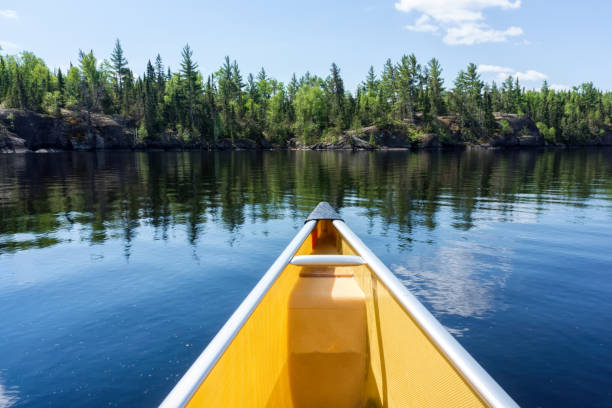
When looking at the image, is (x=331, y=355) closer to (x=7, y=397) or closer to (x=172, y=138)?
(x=7, y=397)

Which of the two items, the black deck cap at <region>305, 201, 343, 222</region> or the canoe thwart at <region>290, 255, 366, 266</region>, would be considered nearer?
the canoe thwart at <region>290, 255, 366, 266</region>

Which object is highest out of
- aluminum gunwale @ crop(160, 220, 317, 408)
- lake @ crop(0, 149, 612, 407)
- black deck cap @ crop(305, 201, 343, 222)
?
black deck cap @ crop(305, 201, 343, 222)

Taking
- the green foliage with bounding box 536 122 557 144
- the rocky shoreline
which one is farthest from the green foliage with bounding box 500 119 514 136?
the green foliage with bounding box 536 122 557 144

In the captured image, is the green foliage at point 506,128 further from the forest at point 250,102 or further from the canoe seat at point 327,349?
the canoe seat at point 327,349

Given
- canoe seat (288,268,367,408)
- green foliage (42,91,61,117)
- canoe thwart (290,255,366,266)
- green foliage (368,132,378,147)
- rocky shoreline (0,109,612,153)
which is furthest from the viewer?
green foliage (368,132,378,147)

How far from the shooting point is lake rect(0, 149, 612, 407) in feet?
16.8

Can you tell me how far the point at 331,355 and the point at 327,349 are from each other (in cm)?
7

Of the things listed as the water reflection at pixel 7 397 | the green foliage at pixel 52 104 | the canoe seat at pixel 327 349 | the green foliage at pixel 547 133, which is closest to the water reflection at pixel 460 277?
the canoe seat at pixel 327 349

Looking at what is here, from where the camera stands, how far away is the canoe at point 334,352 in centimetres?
213

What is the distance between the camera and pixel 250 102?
121 meters

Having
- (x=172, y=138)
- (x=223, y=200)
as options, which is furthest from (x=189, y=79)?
(x=223, y=200)

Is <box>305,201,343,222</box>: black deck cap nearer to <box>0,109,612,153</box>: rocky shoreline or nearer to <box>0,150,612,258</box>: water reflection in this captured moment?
<box>0,150,612,258</box>: water reflection

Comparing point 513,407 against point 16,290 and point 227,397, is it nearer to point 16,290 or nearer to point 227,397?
point 227,397

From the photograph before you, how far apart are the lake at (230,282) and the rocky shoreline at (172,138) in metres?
76.4
